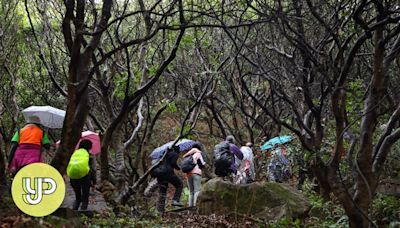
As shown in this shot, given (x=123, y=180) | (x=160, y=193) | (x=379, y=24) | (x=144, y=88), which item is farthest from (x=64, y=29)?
(x=160, y=193)

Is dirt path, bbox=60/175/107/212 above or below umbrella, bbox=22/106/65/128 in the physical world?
below

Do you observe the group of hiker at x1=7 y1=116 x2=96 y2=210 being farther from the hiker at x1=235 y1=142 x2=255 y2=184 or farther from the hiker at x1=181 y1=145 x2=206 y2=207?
the hiker at x1=235 y1=142 x2=255 y2=184

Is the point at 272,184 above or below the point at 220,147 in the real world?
below

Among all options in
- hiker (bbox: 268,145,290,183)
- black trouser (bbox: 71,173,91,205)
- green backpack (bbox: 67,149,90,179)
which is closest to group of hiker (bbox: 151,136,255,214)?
hiker (bbox: 268,145,290,183)

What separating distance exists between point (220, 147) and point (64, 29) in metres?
6.49

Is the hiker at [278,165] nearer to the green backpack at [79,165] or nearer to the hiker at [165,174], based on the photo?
the hiker at [165,174]

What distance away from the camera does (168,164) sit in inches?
428

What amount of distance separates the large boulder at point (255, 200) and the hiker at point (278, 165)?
5.63 feet

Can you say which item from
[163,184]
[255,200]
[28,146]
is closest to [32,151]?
[28,146]

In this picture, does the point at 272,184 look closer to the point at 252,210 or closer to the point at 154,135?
the point at 252,210

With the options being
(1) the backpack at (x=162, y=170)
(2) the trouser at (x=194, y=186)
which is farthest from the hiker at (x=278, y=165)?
(1) the backpack at (x=162, y=170)

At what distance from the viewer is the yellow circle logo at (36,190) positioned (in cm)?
382

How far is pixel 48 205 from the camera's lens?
12.6 feet

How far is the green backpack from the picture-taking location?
8.43m
